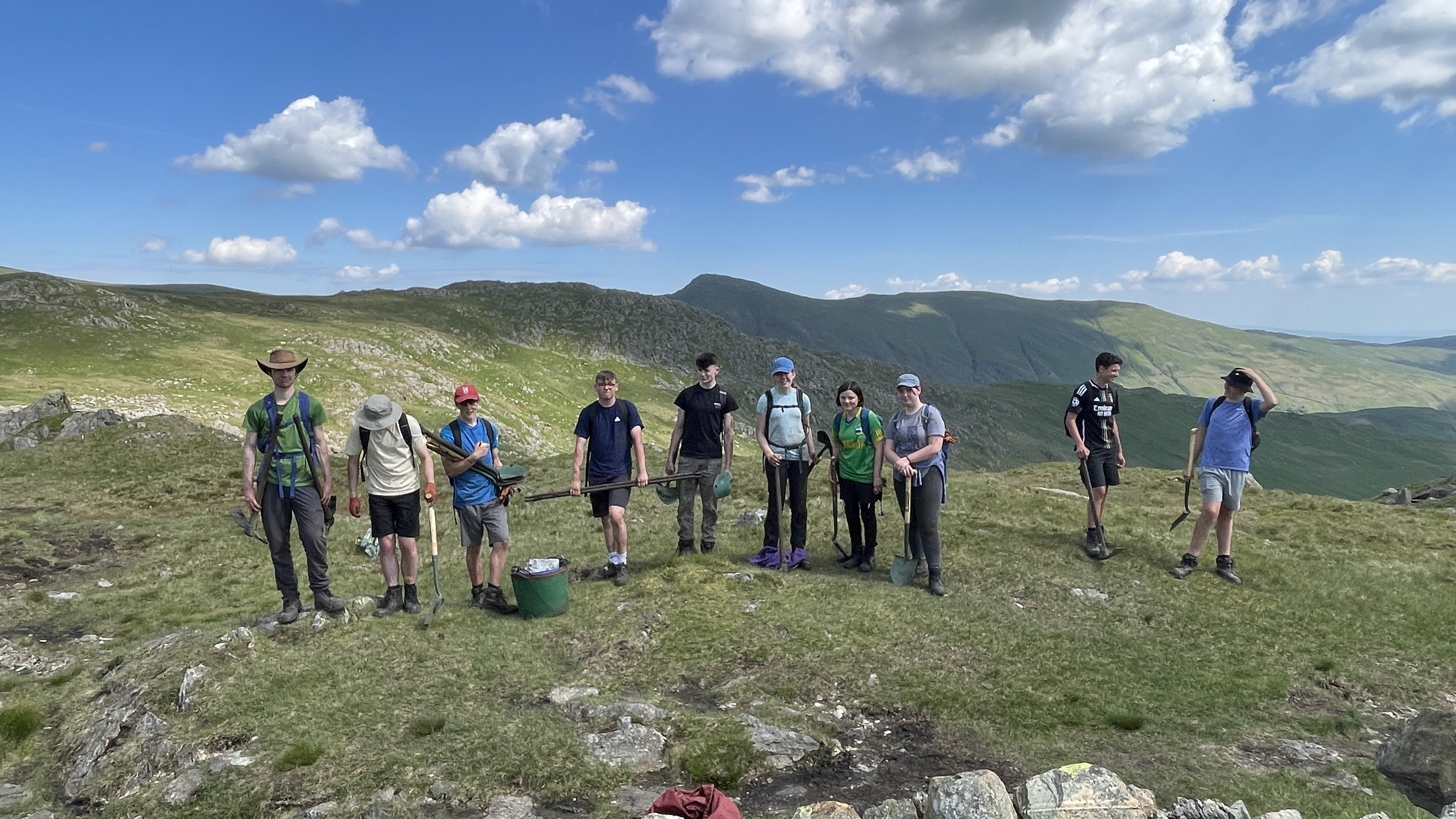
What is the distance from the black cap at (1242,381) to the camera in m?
13.5

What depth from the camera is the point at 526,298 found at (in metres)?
146

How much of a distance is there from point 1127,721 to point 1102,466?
7.42m

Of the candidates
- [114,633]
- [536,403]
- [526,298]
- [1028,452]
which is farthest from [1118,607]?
[1028,452]

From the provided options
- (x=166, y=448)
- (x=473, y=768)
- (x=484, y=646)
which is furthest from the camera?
(x=166, y=448)

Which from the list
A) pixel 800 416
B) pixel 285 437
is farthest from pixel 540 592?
pixel 800 416

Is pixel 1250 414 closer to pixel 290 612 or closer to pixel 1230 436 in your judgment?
pixel 1230 436

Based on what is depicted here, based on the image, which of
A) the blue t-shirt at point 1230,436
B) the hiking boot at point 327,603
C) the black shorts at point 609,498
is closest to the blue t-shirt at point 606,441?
the black shorts at point 609,498

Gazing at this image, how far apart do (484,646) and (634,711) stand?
10.3ft

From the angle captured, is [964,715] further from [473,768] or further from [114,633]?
[114,633]

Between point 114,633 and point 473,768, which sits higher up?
point 473,768

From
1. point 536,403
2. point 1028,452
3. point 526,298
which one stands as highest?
point 526,298

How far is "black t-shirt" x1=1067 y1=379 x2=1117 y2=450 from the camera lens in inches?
587

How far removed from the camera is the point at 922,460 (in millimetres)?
12883

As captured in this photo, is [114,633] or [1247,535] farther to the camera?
[1247,535]
